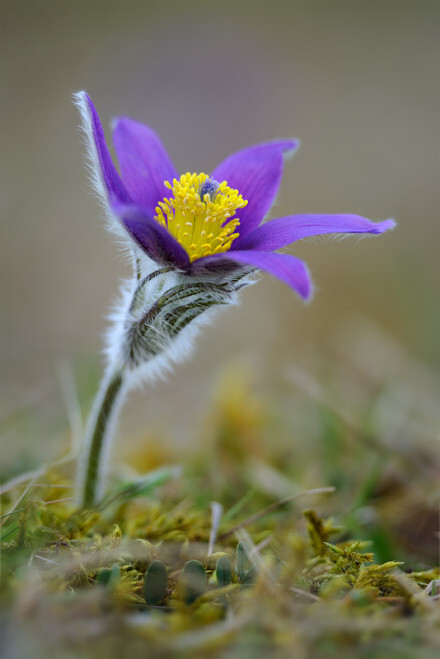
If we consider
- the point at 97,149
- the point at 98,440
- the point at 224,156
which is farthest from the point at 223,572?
the point at 224,156

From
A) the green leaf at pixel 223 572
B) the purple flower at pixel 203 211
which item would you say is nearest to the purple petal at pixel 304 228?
the purple flower at pixel 203 211

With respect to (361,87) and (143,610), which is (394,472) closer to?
(143,610)

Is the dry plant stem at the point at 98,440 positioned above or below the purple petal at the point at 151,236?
below

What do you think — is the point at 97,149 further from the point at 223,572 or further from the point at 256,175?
the point at 223,572

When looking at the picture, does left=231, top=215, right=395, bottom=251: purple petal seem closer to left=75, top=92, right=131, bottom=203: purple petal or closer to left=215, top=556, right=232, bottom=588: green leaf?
left=75, top=92, right=131, bottom=203: purple petal

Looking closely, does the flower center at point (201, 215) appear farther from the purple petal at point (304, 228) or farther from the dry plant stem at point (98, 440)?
the dry plant stem at point (98, 440)

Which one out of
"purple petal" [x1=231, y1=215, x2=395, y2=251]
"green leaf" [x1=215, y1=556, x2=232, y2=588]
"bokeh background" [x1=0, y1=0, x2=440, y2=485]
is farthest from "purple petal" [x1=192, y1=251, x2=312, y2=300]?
"green leaf" [x1=215, y1=556, x2=232, y2=588]

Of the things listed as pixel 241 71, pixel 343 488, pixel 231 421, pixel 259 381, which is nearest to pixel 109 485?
pixel 231 421
